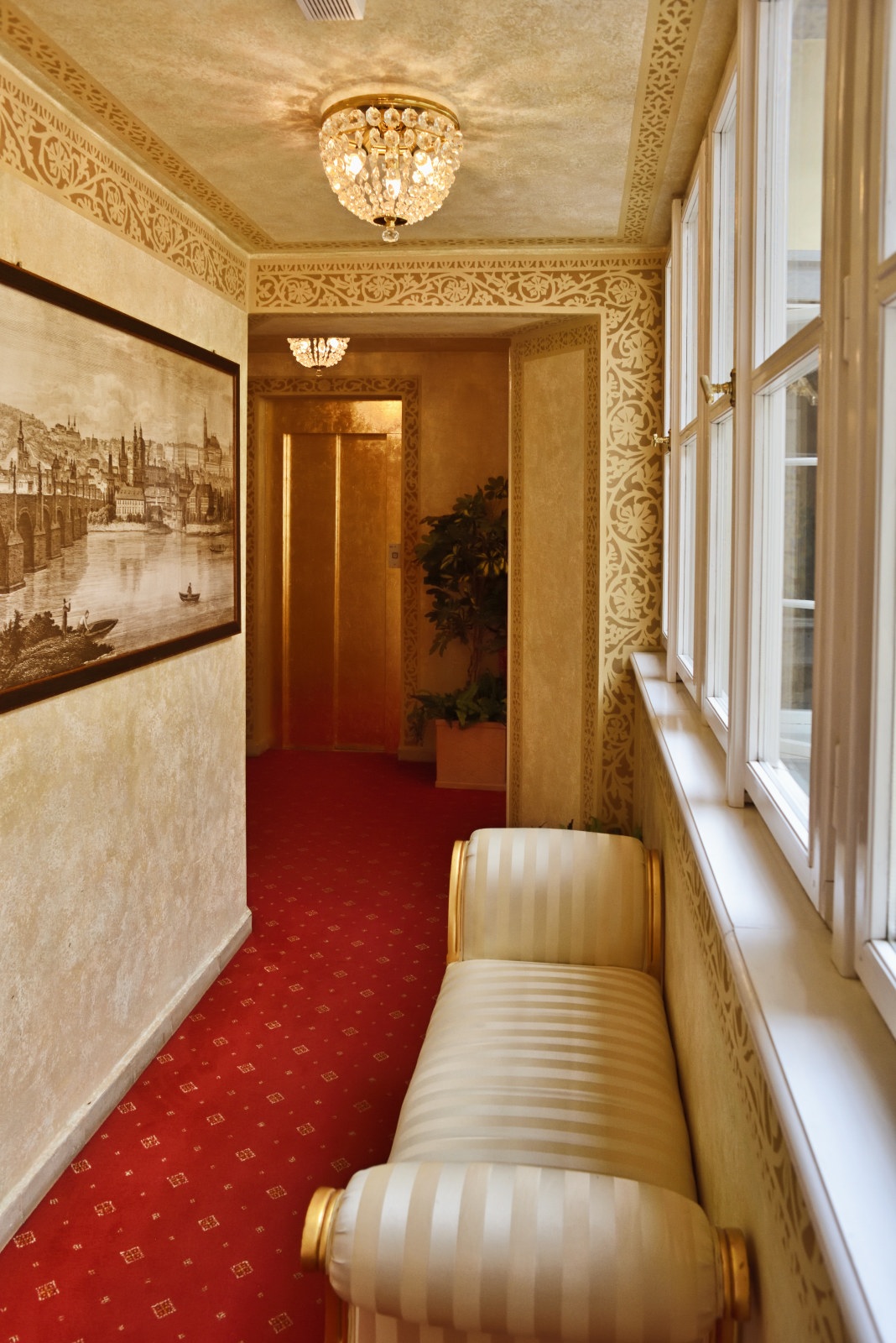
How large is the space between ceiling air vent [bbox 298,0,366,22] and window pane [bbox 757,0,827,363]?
86cm

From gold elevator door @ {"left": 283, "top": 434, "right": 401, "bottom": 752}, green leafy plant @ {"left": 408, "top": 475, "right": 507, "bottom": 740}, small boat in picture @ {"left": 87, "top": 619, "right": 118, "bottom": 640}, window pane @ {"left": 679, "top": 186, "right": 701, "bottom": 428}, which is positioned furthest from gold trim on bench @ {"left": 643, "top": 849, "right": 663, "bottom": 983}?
gold elevator door @ {"left": 283, "top": 434, "right": 401, "bottom": 752}

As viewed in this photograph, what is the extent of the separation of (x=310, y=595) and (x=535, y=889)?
5599 millimetres

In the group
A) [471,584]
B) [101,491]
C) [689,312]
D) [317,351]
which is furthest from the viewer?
[471,584]

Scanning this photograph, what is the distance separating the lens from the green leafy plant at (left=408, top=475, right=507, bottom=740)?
7238mm

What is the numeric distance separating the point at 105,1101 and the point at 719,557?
2.50 m

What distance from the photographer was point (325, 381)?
7.84 meters

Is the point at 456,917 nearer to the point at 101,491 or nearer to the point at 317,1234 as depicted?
the point at 317,1234

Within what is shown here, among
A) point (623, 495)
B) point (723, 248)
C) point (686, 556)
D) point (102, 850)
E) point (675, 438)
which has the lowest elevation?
point (102, 850)

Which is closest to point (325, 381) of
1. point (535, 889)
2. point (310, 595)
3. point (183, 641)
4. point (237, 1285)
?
point (310, 595)

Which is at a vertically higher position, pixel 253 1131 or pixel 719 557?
pixel 719 557

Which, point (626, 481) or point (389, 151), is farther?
point (626, 481)

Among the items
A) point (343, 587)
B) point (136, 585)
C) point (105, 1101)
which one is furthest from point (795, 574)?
point (343, 587)

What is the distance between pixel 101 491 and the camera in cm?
310

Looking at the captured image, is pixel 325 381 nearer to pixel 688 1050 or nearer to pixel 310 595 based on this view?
pixel 310 595
